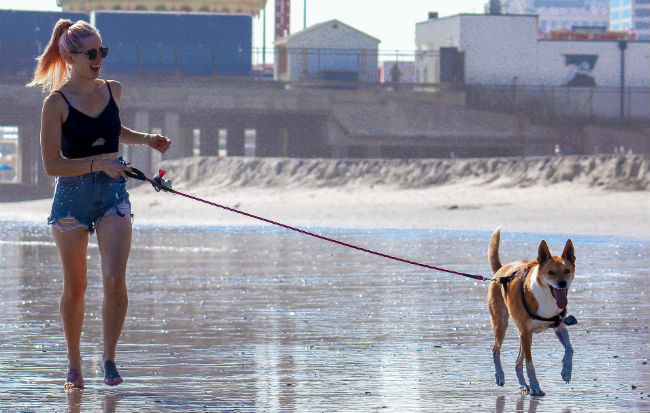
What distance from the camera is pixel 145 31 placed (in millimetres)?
62188

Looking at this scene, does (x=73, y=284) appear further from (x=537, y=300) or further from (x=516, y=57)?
(x=516, y=57)

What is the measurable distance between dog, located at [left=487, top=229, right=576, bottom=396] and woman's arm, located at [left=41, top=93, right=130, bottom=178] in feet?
7.00

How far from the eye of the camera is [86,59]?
644 cm

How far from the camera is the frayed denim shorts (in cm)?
640

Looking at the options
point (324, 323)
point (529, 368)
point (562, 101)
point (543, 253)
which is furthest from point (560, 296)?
point (562, 101)

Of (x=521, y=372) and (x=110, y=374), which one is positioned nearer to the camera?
(x=110, y=374)

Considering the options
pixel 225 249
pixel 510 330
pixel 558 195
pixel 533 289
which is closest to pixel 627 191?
pixel 558 195

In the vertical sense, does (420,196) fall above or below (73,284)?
below

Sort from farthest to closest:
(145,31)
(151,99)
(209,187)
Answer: (145,31)
(151,99)
(209,187)

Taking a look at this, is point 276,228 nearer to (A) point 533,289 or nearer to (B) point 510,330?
(B) point 510,330

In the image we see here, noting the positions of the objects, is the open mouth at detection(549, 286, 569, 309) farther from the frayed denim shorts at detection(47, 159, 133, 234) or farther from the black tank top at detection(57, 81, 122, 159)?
the black tank top at detection(57, 81, 122, 159)

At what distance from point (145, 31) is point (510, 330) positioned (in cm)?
5478

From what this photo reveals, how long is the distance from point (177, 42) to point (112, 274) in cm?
5639

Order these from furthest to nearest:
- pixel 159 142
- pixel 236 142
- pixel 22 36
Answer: pixel 236 142, pixel 22 36, pixel 159 142
